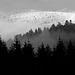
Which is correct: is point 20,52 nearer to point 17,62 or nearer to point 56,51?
point 17,62

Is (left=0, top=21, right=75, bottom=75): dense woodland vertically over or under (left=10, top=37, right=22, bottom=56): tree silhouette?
under

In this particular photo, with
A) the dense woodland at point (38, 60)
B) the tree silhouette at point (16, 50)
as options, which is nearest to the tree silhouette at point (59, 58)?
A: the dense woodland at point (38, 60)

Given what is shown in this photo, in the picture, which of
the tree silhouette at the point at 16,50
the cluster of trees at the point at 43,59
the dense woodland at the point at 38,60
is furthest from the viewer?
the tree silhouette at the point at 16,50

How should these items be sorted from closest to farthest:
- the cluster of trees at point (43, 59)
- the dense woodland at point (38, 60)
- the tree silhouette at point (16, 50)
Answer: the dense woodland at point (38, 60), the cluster of trees at point (43, 59), the tree silhouette at point (16, 50)

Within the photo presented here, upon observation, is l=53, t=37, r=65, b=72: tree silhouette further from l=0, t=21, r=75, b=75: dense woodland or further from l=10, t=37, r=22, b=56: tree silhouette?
l=10, t=37, r=22, b=56: tree silhouette

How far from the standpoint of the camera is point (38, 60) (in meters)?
36.2

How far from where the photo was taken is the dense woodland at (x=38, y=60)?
35.2m

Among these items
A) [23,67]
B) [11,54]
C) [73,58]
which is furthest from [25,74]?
[73,58]

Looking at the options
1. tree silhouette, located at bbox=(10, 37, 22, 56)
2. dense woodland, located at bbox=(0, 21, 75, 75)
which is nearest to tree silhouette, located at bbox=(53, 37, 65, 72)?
dense woodland, located at bbox=(0, 21, 75, 75)

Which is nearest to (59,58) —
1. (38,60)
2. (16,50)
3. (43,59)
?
(43,59)

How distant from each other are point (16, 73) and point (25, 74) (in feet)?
3.82

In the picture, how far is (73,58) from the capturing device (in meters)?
36.3

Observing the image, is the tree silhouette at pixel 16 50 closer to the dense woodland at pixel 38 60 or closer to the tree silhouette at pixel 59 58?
the dense woodland at pixel 38 60

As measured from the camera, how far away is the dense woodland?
35.2 metres
